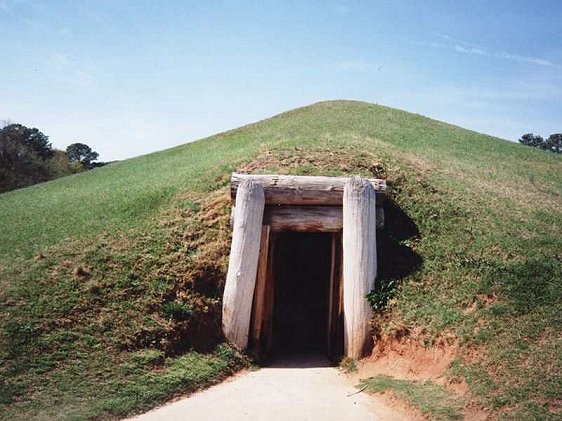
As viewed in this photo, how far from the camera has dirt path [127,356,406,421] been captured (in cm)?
696

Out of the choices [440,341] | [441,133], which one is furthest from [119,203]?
[441,133]

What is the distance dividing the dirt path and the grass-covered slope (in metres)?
0.49

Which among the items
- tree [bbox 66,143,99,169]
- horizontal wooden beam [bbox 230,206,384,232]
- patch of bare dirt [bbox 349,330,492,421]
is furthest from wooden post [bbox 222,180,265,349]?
tree [bbox 66,143,99,169]

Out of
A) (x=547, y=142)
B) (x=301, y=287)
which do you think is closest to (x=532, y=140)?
(x=547, y=142)

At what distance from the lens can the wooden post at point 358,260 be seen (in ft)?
30.5

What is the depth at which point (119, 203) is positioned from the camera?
46.3ft

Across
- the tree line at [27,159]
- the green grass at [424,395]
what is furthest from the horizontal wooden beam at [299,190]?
the tree line at [27,159]

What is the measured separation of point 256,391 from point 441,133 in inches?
781

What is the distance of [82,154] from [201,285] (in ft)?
185

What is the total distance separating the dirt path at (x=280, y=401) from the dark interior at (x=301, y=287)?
3.20 meters

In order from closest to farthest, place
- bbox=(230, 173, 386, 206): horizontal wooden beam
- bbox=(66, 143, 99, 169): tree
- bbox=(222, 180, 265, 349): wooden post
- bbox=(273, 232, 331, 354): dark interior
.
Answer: bbox=(222, 180, 265, 349): wooden post < bbox=(230, 173, 386, 206): horizontal wooden beam < bbox=(273, 232, 331, 354): dark interior < bbox=(66, 143, 99, 169): tree

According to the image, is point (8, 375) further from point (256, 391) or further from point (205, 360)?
point (256, 391)

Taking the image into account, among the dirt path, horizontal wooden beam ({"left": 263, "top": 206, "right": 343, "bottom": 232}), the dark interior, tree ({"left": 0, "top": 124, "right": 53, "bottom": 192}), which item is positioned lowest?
the dirt path

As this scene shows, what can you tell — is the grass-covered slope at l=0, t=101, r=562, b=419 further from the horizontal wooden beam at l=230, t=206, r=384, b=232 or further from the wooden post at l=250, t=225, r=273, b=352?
the horizontal wooden beam at l=230, t=206, r=384, b=232
